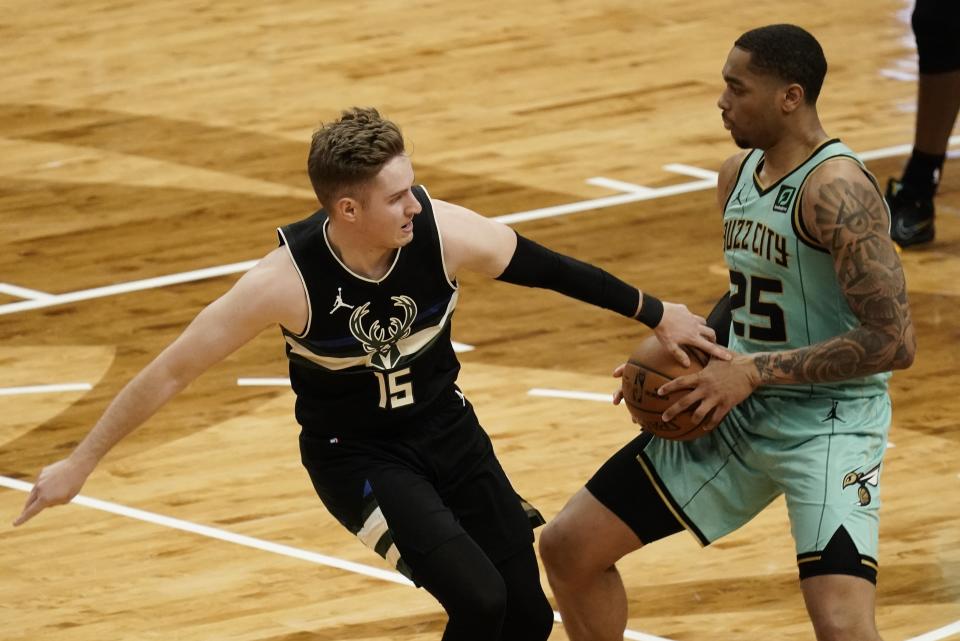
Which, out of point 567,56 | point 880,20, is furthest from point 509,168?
point 880,20

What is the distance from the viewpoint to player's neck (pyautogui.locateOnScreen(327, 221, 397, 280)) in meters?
4.21

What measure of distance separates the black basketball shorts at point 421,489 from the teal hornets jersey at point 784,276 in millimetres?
712

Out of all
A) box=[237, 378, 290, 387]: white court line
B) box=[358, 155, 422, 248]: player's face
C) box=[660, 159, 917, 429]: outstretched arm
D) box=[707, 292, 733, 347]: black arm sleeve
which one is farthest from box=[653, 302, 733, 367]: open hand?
box=[237, 378, 290, 387]: white court line

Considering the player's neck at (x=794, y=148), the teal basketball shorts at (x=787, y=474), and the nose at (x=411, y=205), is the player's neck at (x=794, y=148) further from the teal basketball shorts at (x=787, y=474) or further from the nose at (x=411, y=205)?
the nose at (x=411, y=205)

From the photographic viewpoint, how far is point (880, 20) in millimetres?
11891

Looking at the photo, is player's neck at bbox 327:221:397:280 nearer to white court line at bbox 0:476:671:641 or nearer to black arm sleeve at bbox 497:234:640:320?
black arm sleeve at bbox 497:234:640:320

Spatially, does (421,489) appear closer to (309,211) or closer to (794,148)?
(794,148)

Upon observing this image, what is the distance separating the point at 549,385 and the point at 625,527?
8.43 ft

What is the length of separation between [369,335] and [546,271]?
0.49 meters

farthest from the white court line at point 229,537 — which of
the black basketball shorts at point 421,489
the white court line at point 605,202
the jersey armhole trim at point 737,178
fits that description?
the white court line at point 605,202

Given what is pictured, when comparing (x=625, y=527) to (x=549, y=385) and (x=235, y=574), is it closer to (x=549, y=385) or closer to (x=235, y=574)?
(x=235, y=574)

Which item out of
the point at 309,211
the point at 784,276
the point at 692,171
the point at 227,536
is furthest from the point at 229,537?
the point at 692,171

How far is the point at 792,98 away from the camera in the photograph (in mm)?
4203

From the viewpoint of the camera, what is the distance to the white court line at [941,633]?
502 cm
